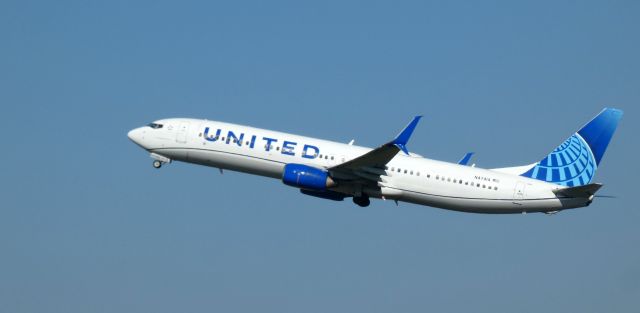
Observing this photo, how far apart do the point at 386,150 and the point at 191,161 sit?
14.8 meters

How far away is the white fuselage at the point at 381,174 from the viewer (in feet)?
213

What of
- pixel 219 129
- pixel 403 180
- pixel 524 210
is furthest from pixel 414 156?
pixel 219 129

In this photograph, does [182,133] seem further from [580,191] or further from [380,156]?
[580,191]

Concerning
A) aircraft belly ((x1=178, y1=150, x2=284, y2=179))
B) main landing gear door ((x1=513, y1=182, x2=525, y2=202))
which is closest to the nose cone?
aircraft belly ((x1=178, y1=150, x2=284, y2=179))

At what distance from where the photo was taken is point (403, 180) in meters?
65.9

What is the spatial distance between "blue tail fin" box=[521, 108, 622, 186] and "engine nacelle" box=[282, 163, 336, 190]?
44.3ft

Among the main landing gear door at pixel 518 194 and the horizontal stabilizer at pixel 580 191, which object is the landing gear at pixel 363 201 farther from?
the horizontal stabilizer at pixel 580 191

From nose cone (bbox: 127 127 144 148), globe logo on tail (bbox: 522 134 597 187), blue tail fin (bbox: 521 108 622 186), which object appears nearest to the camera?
globe logo on tail (bbox: 522 134 597 187)

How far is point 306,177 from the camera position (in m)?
65.4

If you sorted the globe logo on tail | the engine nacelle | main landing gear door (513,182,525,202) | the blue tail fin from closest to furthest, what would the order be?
main landing gear door (513,182,525,202)
the engine nacelle
the globe logo on tail
the blue tail fin

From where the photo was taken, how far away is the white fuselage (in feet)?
213

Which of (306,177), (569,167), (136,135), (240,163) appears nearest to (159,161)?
(136,135)

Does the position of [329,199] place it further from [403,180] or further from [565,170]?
[565,170]

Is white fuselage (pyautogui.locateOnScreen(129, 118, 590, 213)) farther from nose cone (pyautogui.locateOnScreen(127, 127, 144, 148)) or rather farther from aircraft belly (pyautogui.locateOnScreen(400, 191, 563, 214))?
nose cone (pyautogui.locateOnScreen(127, 127, 144, 148))
